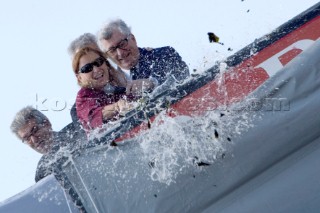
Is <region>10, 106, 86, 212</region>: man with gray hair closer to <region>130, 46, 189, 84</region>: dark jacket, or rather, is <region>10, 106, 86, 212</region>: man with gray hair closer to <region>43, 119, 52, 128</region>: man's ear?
<region>43, 119, 52, 128</region>: man's ear

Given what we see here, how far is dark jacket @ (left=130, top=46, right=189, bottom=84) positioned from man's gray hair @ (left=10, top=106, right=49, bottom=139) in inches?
37.3

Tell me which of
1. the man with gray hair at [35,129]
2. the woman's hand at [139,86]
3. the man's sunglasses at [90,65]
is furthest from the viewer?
the man with gray hair at [35,129]

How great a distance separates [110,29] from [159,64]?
0.46m

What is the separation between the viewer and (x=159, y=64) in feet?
11.7

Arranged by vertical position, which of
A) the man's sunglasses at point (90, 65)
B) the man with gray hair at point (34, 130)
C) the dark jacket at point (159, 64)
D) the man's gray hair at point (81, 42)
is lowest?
the man with gray hair at point (34, 130)

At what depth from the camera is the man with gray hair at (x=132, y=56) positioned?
353cm

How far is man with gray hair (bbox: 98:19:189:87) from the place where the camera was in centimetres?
353

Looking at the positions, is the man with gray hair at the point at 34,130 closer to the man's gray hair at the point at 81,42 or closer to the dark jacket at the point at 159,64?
the man's gray hair at the point at 81,42

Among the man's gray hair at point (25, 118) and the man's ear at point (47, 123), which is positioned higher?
the man's gray hair at point (25, 118)

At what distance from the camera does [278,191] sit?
2.23m

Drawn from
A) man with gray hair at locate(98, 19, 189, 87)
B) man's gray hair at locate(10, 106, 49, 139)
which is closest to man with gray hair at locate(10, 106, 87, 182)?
man's gray hair at locate(10, 106, 49, 139)

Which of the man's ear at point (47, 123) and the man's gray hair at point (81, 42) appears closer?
the man's gray hair at point (81, 42)

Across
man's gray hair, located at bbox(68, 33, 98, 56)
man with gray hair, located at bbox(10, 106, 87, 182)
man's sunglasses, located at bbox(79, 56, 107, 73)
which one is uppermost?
man's gray hair, located at bbox(68, 33, 98, 56)

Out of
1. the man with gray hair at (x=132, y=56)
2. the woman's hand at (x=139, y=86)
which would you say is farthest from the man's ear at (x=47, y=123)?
the woman's hand at (x=139, y=86)
